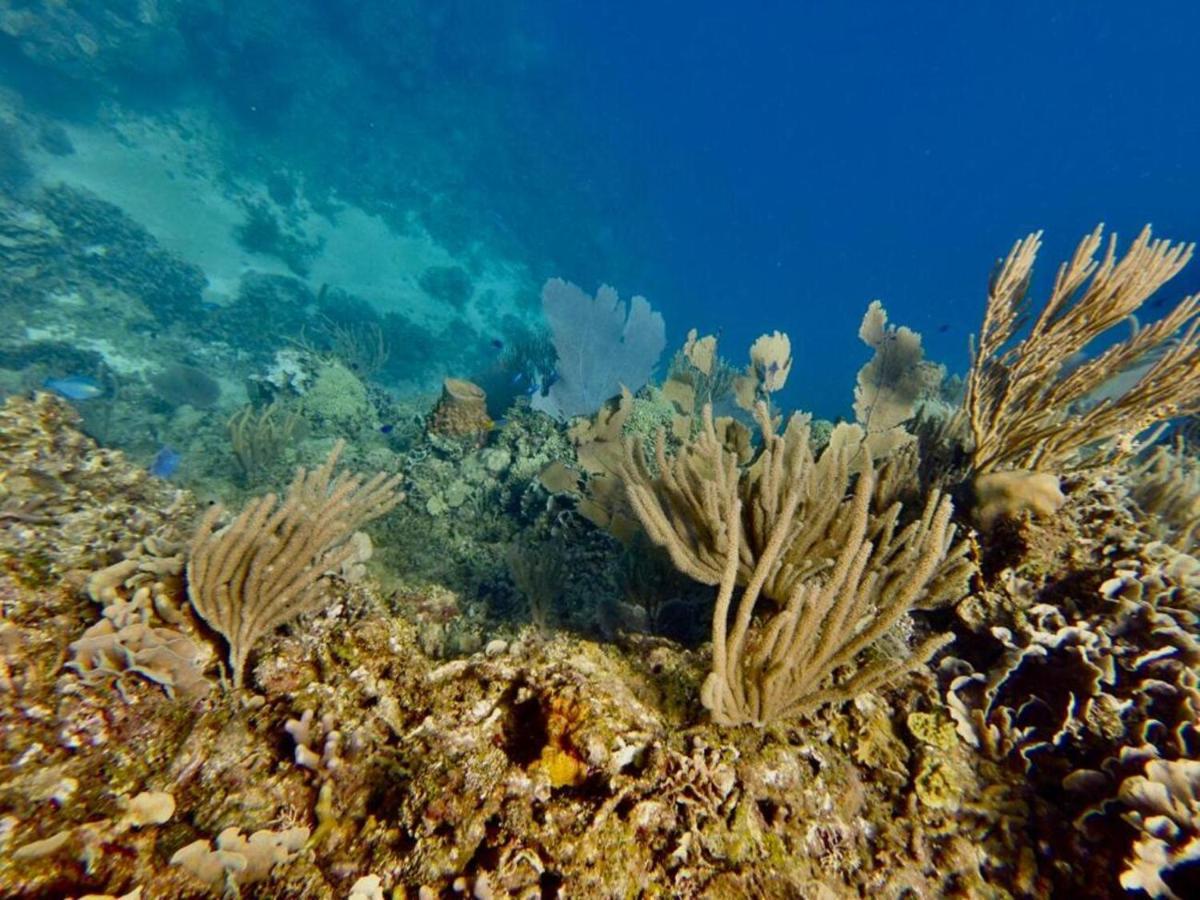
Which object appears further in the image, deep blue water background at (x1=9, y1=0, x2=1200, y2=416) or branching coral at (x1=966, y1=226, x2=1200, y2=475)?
deep blue water background at (x1=9, y1=0, x2=1200, y2=416)

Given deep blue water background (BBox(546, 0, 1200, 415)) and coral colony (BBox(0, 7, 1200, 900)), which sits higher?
deep blue water background (BBox(546, 0, 1200, 415))

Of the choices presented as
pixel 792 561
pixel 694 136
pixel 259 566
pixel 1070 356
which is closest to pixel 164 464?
pixel 259 566

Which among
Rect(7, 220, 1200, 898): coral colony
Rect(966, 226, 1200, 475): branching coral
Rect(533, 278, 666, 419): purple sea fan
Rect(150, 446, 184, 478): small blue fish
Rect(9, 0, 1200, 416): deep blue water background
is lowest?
Rect(7, 220, 1200, 898): coral colony

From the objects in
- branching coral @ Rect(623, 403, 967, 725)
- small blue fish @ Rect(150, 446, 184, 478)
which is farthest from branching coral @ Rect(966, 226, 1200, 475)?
small blue fish @ Rect(150, 446, 184, 478)

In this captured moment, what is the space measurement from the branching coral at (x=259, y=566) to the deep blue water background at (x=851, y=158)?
43.2 meters

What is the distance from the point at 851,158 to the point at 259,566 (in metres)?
103

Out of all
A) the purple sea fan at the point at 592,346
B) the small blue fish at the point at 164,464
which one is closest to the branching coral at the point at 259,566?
the small blue fish at the point at 164,464

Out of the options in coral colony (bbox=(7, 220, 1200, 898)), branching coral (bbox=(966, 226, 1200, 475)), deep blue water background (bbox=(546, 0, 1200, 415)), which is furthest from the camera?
deep blue water background (bbox=(546, 0, 1200, 415))

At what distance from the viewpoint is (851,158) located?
83.7 m

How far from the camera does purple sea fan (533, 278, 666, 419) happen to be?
739cm

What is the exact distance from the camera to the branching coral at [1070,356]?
250cm

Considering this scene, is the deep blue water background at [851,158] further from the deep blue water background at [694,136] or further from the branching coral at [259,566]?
the branching coral at [259,566]

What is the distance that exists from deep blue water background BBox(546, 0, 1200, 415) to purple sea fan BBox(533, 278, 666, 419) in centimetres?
3736

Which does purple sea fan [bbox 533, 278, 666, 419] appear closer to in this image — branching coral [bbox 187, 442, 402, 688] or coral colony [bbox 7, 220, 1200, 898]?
coral colony [bbox 7, 220, 1200, 898]
